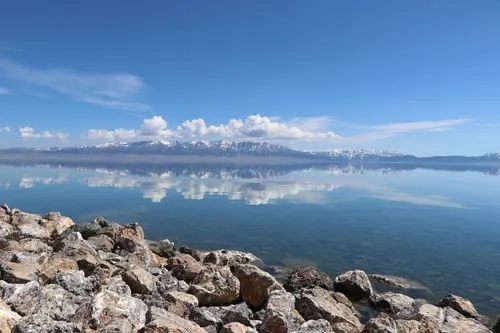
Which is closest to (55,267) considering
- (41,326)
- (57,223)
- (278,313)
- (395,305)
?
(41,326)

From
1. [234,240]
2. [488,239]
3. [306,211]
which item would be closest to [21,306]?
[234,240]

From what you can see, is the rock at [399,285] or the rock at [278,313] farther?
the rock at [399,285]

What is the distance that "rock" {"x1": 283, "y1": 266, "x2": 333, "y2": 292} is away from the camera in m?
18.8

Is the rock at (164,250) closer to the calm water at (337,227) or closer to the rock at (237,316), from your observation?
the calm water at (337,227)

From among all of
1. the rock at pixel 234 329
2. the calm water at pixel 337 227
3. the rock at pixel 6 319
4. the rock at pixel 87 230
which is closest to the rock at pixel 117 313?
the rock at pixel 6 319

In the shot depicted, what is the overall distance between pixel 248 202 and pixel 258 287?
39300 mm

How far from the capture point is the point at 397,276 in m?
23.5

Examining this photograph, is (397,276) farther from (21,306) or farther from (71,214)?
(71,214)

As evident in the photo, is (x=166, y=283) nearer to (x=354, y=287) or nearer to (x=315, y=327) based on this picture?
(x=315, y=327)

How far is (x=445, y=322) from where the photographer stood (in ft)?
47.9

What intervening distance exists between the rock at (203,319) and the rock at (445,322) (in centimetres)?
594

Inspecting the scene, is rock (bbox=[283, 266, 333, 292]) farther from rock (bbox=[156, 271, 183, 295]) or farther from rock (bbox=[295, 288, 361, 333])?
rock (bbox=[156, 271, 183, 295])

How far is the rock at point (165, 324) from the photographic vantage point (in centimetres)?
898

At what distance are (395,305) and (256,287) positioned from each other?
5.95 meters
